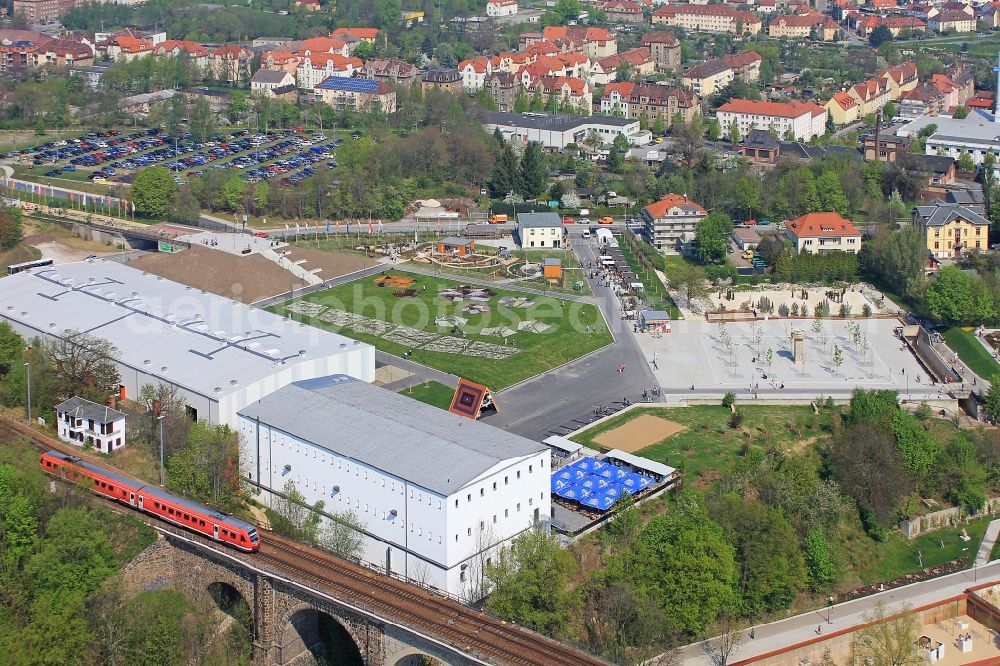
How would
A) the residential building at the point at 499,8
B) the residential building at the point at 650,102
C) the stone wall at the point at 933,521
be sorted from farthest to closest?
the residential building at the point at 499,8
the residential building at the point at 650,102
the stone wall at the point at 933,521

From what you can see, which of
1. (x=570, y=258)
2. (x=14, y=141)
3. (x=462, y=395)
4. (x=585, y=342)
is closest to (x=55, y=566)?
(x=462, y=395)

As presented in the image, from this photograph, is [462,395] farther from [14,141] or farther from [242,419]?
[14,141]

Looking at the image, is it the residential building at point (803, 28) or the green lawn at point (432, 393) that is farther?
the residential building at point (803, 28)

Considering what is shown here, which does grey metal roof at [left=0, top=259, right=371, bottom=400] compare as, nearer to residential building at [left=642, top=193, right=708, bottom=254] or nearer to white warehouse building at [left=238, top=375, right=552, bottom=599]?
white warehouse building at [left=238, top=375, right=552, bottom=599]

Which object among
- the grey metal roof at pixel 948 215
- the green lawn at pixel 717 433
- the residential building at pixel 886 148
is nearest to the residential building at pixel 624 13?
the residential building at pixel 886 148

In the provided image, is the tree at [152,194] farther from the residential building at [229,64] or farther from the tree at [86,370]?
the residential building at [229,64]

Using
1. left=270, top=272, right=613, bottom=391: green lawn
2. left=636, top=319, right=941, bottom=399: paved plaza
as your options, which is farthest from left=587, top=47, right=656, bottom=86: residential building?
left=636, top=319, right=941, bottom=399: paved plaza

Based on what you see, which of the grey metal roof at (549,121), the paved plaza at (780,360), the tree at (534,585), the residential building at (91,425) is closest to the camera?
the tree at (534,585)
